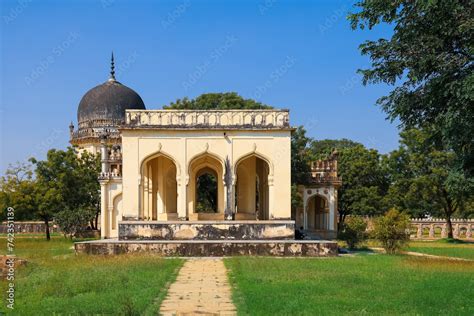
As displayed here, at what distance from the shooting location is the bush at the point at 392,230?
2252cm

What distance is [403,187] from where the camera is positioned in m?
42.0

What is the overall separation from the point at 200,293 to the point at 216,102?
2702cm

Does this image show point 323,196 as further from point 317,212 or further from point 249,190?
point 249,190

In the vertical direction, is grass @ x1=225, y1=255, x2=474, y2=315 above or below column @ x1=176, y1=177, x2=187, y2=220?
below

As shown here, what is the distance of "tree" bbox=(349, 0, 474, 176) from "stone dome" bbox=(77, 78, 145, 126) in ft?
111

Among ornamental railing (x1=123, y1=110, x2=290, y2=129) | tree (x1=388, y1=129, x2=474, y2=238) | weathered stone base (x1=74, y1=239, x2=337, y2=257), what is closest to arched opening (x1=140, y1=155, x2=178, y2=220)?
ornamental railing (x1=123, y1=110, x2=290, y2=129)

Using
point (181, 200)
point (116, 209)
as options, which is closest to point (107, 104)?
point (116, 209)

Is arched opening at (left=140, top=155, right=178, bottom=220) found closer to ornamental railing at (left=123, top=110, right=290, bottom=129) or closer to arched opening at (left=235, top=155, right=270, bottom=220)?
arched opening at (left=235, top=155, right=270, bottom=220)

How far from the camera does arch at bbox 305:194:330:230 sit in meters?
31.5

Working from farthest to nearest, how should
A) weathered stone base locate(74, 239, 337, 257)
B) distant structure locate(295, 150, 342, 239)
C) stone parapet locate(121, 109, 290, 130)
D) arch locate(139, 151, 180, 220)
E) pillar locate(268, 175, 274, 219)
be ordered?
distant structure locate(295, 150, 342, 239) → arch locate(139, 151, 180, 220) → stone parapet locate(121, 109, 290, 130) → pillar locate(268, 175, 274, 219) → weathered stone base locate(74, 239, 337, 257)

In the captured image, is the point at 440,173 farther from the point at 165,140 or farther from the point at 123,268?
the point at 123,268

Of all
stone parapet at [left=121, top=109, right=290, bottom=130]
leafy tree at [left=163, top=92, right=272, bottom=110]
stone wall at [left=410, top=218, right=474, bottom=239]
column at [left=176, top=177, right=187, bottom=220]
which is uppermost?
leafy tree at [left=163, top=92, right=272, bottom=110]

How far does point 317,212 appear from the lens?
33.5m

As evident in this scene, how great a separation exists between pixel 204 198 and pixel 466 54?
102 feet
